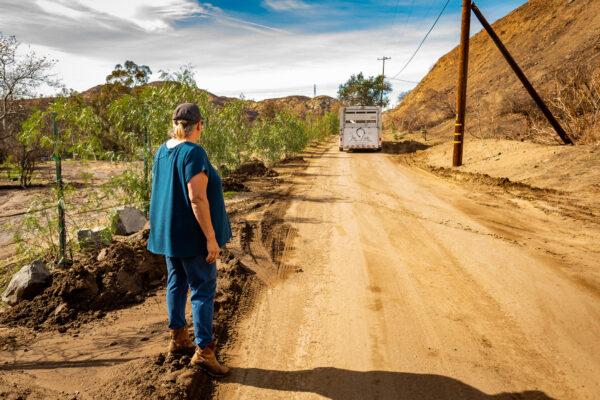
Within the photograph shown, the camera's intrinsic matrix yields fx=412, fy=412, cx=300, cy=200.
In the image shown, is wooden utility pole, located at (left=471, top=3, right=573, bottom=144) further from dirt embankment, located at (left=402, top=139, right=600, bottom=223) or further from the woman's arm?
the woman's arm

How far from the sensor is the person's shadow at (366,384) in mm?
2934

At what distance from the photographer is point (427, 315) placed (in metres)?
4.14

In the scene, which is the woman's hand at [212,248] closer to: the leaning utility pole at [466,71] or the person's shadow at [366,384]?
the person's shadow at [366,384]

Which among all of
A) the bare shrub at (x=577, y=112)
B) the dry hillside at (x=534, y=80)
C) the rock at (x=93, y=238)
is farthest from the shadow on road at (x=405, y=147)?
the rock at (x=93, y=238)

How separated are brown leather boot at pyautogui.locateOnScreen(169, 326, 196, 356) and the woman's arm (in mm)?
787

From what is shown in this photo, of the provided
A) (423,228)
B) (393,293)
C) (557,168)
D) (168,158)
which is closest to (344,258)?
(393,293)

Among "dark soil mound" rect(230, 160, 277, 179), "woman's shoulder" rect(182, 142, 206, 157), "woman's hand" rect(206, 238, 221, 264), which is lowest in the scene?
"dark soil mound" rect(230, 160, 277, 179)

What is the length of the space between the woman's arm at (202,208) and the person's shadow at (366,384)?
1047 millimetres

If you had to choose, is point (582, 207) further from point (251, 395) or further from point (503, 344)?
point (251, 395)

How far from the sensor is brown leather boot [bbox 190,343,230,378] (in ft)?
10.3

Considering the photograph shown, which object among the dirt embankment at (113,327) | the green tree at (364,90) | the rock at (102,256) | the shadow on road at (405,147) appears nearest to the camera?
the dirt embankment at (113,327)

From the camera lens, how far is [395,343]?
3633 mm

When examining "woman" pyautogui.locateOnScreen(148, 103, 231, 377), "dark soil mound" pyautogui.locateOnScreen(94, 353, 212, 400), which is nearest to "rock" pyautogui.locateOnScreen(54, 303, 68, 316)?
"dark soil mound" pyautogui.locateOnScreen(94, 353, 212, 400)

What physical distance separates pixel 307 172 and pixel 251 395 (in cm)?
1331
